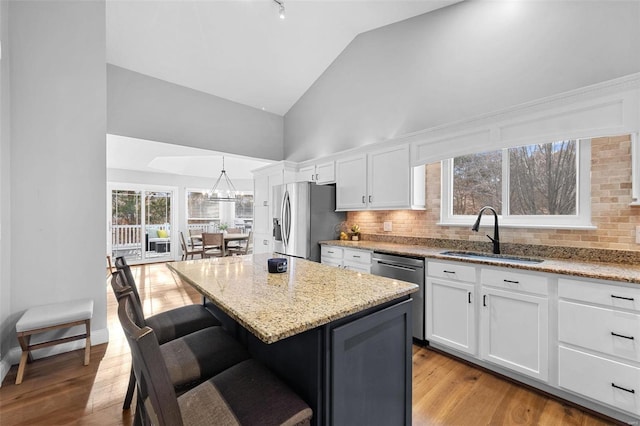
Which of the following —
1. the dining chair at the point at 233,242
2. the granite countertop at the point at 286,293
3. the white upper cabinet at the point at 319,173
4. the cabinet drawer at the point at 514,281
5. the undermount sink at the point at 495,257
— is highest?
the white upper cabinet at the point at 319,173

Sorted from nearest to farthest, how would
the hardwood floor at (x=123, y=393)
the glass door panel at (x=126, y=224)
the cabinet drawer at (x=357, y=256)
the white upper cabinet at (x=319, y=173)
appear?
the hardwood floor at (x=123, y=393) → the cabinet drawer at (x=357, y=256) → the white upper cabinet at (x=319, y=173) → the glass door panel at (x=126, y=224)

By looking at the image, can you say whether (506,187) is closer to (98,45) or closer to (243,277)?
(243,277)

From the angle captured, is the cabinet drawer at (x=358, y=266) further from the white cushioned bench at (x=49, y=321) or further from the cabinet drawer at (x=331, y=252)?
the white cushioned bench at (x=49, y=321)

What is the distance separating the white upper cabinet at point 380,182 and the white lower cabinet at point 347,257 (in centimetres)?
61

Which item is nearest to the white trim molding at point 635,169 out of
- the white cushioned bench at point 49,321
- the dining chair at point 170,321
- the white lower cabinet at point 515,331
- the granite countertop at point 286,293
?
the white lower cabinet at point 515,331

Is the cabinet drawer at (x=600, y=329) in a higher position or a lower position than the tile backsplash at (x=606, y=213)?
lower

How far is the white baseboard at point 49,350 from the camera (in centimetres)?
217

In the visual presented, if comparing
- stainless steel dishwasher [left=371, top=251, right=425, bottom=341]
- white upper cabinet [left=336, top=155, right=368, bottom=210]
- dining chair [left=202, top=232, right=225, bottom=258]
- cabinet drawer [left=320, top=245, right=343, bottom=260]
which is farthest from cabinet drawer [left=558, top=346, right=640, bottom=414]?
dining chair [left=202, top=232, right=225, bottom=258]

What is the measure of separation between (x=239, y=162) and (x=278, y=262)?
17.8 ft

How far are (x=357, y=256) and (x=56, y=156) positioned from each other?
317 centimetres

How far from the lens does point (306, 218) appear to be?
12.0ft

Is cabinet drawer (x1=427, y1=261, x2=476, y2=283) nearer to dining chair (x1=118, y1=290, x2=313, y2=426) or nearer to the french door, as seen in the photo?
dining chair (x1=118, y1=290, x2=313, y2=426)

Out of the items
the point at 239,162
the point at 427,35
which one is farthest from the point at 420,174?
the point at 239,162

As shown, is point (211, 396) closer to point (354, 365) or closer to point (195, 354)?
point (195, 354)
